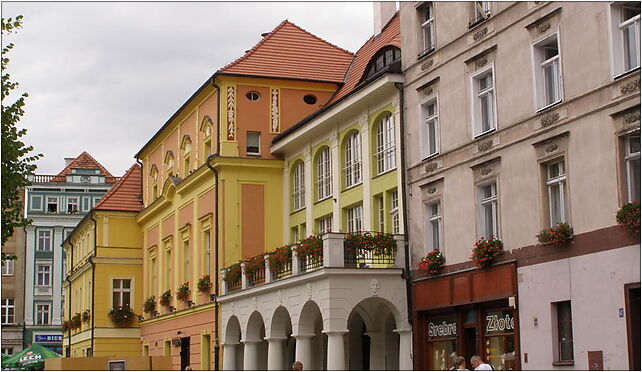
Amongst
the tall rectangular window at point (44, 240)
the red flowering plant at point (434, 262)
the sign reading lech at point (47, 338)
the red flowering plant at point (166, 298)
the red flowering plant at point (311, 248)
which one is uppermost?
the tall rectangular window at point (44, 240)

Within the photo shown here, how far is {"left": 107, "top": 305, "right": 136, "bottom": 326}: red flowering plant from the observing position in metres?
57.0

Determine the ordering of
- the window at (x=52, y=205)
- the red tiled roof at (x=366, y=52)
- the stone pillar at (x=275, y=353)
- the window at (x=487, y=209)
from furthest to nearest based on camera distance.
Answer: the window at (x=52, y=205)
the red tiled roof at (x=366, y=52)
the stone pillar at (x=275, y=353)
the window at (x=487, y=209)

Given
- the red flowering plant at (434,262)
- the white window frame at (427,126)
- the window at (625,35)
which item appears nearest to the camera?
the window at (625,35)

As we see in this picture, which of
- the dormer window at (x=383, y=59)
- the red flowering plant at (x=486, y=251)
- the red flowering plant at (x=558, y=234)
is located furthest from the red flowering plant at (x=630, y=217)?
the dormer window at (x=383, y=59)

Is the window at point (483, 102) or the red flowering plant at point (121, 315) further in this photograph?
the red flowering plant at point (121, 315)

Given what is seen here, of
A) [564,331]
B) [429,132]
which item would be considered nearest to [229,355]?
[429,132]

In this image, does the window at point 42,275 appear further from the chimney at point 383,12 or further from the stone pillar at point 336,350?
the stone pillar at point 336,350

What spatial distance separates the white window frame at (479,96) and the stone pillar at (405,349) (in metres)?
6.38

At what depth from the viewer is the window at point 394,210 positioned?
105 feet

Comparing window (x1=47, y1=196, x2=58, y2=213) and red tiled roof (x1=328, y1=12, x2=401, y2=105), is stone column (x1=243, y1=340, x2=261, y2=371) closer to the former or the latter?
red tiled roof (x1=328, y1=12, x2=401, y2=105)

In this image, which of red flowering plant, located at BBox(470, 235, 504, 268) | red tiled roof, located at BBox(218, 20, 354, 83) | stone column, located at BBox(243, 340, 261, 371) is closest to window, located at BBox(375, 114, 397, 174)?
red flowering plant, located at BBox(470, 235, 504, 268)

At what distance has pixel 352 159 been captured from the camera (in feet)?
116

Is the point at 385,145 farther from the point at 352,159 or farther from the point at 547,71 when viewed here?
the point at 547,71

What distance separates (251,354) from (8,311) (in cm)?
6349
